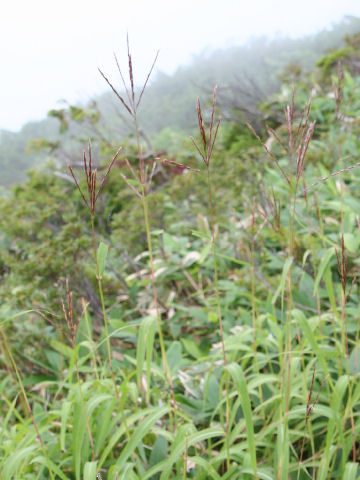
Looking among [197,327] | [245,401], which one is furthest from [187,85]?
[245,401]

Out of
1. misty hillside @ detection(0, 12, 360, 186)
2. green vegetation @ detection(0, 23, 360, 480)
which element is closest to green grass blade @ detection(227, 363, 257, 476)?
green vegetation @ detection(0, 23, 360, 480)

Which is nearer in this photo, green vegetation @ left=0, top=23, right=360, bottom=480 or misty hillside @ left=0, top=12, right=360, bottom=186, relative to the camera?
green vegetation @ left=0, top=23, right=360, bottom=480

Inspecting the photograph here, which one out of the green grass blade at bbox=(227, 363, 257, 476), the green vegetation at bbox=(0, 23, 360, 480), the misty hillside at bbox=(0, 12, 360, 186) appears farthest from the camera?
the misty hillside at bbox=(0, 12, 360, 186)

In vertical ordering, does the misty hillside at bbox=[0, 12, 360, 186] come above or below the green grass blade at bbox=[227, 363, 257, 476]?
above

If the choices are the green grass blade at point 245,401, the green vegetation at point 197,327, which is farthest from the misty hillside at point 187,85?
the green grass blade at point 245,401

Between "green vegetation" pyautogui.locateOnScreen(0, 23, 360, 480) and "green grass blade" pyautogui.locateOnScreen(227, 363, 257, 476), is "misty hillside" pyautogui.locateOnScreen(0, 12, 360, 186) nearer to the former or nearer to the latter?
"green vegetation" pyautogui.locateOnScreen(0, 23, 360, 480)

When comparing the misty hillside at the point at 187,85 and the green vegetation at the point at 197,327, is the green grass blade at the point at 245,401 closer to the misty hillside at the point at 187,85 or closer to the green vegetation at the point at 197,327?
the green vegetation at the point at 197,327

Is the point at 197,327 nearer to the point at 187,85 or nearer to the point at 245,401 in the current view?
the point at 245,401

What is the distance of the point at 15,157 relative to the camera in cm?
1267

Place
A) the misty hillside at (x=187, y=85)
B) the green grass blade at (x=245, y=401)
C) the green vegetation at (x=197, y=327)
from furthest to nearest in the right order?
the misty hillside at (x=187, y=85)
the green vegetation at (x=197, y=327)
the green grass blade at (x=245, y=401)

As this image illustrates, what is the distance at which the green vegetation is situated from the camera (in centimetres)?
90

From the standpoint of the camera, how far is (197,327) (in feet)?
6.54

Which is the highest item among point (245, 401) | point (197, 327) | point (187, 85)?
point (187, 85)

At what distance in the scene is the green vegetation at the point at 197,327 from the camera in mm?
903
